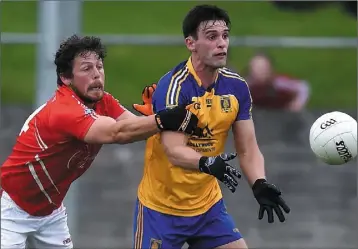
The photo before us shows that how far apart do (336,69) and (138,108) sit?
708 centimetres

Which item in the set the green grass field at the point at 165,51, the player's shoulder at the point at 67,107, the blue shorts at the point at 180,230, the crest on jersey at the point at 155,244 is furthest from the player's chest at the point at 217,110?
the green grass field at the point at 165,51

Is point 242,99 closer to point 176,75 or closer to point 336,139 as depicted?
point 176,75

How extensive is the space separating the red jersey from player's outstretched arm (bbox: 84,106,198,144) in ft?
0.42

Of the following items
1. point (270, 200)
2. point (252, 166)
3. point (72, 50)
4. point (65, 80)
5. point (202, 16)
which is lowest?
point (270, 200)

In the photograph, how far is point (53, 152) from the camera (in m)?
6.24

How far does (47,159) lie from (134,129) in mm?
589

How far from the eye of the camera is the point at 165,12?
1249cm

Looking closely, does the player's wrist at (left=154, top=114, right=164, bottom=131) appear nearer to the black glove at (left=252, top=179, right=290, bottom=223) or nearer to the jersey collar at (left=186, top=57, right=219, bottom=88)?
the jersey collar at (left=186, top=57, right=219, bottom=88)

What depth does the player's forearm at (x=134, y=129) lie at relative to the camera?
19.7ft

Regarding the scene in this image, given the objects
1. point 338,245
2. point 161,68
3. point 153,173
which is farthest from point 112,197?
point 153,173

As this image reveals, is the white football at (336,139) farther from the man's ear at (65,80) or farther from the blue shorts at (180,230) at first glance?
the man's ear at (65,80)


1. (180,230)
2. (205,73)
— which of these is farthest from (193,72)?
(180,230)

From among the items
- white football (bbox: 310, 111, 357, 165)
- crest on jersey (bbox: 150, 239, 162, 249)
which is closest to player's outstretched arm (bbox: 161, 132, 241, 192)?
crest on jersey (bbox: 150, 239, 162, 249)

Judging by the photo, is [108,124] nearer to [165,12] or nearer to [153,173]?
[153,173]
